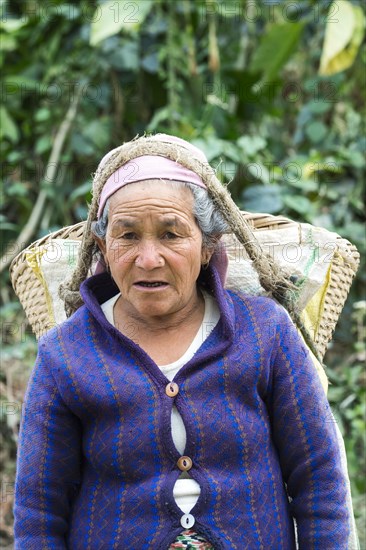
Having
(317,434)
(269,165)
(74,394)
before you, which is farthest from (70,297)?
(269,165)

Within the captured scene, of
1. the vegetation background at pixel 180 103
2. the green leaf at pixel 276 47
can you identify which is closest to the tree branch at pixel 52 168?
the vegetation background at pixel 180 103

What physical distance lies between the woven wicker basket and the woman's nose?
0.51 metres

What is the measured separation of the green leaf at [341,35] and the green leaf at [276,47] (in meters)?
0.25

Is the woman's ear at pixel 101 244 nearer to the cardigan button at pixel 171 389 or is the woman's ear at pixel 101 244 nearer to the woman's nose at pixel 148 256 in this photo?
the woman's nose at pixel 148 256

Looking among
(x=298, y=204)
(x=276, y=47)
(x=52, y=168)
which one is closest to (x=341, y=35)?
(x=276, y=47)

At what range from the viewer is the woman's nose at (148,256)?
5.65ft

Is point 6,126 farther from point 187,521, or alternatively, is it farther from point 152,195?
point 187,521

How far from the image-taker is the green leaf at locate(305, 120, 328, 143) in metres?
4.28

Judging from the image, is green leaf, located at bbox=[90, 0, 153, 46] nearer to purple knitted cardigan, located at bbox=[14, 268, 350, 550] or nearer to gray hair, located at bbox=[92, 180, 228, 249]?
gray hair, located at bbox=[92, 180, 228, 249]

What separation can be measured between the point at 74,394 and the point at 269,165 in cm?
→ 241

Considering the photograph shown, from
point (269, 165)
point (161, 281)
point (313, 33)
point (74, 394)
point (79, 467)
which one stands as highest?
point (313, 33)

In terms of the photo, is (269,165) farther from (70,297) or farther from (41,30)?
(70,297)

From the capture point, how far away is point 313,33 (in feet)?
15.3

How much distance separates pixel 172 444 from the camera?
173cm
